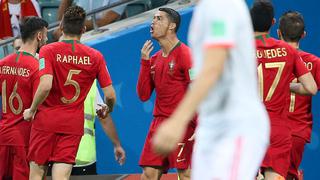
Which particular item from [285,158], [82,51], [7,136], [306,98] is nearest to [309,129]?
[306,98]

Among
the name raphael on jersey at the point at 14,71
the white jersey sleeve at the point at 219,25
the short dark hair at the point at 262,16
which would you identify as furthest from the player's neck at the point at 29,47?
the white jersey sleeve at the point at 219,25

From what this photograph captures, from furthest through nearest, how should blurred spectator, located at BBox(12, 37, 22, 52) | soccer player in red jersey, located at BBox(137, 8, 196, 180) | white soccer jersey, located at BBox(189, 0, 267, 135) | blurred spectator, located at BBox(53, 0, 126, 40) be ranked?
blurred spectator, located at BBox(53, 0, 126, 40) → blurred spectator, located at BBox(12, 37, 22, 52) → soccer player in red jersey, located at BBox(137, 8, 196, 180) → white soccer jersey, located at BBox(189, 0, 267, 135)

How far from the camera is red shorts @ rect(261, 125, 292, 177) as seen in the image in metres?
7.64

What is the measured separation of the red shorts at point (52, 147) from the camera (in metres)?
8.09

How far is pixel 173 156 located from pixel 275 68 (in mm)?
1385

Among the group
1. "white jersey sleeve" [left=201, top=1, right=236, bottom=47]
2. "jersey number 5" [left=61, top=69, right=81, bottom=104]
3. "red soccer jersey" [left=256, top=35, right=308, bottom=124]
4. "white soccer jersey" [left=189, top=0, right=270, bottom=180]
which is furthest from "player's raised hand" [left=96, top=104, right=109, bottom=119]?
"white jersey sleeve" [left=201, top=1, right=236, bottom=47]

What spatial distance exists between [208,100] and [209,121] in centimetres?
11

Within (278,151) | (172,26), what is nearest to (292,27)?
(172,26)

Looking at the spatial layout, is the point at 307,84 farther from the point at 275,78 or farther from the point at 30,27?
the point at 30,27

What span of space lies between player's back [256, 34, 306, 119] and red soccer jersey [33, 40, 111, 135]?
56.6 inches

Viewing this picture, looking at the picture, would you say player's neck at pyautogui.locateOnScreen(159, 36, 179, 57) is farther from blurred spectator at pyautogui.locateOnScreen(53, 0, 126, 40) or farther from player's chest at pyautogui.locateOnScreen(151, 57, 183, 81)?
blurred spectator at pyautogui.locateOnScreen(53, 0, 126, 40)

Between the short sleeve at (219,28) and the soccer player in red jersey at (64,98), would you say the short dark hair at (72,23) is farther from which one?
the short sleeve at (219,28)

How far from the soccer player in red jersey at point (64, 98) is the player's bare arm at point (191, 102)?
3914 mm

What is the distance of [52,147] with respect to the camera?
814 centimetres
